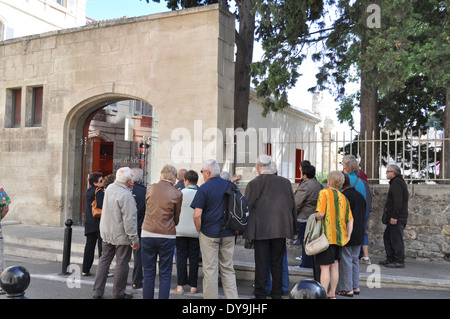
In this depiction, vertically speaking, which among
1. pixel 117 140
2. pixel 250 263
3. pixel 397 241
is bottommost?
pixel 250 263

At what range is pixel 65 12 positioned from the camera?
28.5m

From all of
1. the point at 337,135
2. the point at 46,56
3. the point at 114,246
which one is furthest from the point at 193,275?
the point at 46,56

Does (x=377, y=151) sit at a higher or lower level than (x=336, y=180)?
higher

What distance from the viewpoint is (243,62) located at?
13914 millimetres

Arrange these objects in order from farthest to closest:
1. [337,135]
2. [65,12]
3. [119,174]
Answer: [65,12], [337,135], [119,174]

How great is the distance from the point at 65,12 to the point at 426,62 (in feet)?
83.2

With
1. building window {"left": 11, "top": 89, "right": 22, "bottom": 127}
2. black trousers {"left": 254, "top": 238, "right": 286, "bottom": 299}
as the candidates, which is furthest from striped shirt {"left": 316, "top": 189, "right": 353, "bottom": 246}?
building window {"left": 11, "top": 89, "right": 22, "bottom": 127}

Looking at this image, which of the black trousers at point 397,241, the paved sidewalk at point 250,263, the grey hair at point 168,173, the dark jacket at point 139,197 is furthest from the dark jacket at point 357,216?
the dark jacket at point 139,197

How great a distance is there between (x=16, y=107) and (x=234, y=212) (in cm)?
981

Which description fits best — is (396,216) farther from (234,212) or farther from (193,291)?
(193,291)

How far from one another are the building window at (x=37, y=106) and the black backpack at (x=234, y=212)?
344 inches
